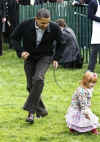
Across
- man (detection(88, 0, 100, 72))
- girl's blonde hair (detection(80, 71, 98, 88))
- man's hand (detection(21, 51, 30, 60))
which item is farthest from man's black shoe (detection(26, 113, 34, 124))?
man (detection(88, 0, 100, 72))

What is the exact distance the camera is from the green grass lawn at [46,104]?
757cm

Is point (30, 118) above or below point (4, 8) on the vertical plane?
below

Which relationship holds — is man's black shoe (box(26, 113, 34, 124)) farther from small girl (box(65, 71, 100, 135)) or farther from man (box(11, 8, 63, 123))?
small girl (box(65, 71, 100, 135))

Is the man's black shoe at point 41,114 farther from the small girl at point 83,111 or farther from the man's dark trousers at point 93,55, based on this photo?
the man's dark trousers at point 93,55

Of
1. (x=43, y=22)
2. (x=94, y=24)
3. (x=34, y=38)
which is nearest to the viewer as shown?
(x=43, y=22)

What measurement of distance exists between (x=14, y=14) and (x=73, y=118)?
9.06m

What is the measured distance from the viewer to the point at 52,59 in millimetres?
8211

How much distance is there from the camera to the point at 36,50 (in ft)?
26.6

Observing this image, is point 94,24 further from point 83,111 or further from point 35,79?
point 83,111

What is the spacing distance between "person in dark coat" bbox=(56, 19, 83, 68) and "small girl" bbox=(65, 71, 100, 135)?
5339 millimetres

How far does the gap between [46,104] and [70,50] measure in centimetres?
365

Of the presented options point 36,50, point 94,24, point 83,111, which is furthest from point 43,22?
point 94,24

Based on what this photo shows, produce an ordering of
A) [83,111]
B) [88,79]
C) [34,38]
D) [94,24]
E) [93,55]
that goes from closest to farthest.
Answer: [88,79]
[83,111]
[34,38]
[94,24]
[93,55]

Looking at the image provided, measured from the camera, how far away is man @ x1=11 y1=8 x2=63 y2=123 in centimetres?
797
